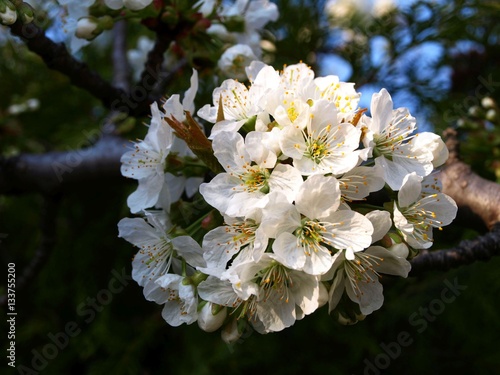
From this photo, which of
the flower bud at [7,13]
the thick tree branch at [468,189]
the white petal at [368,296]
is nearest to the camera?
the white petal at [368,296]

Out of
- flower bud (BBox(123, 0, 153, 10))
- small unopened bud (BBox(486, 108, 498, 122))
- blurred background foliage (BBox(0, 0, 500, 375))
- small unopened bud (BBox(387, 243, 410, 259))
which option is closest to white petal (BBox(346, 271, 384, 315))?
small unopened bud (BBox(387, 243, 410, 259))

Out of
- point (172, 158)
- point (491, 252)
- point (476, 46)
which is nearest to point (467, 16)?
point (476, 46)

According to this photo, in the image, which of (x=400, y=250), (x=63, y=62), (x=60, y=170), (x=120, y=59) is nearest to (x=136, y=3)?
(x=63, y=62)

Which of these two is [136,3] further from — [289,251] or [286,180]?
[289,251]

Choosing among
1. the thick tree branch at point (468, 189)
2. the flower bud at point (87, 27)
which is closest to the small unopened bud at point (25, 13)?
the flower bud at point (87, 27)

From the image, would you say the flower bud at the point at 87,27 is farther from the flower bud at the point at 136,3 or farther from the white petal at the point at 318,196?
the white petal at the point at 318,196
